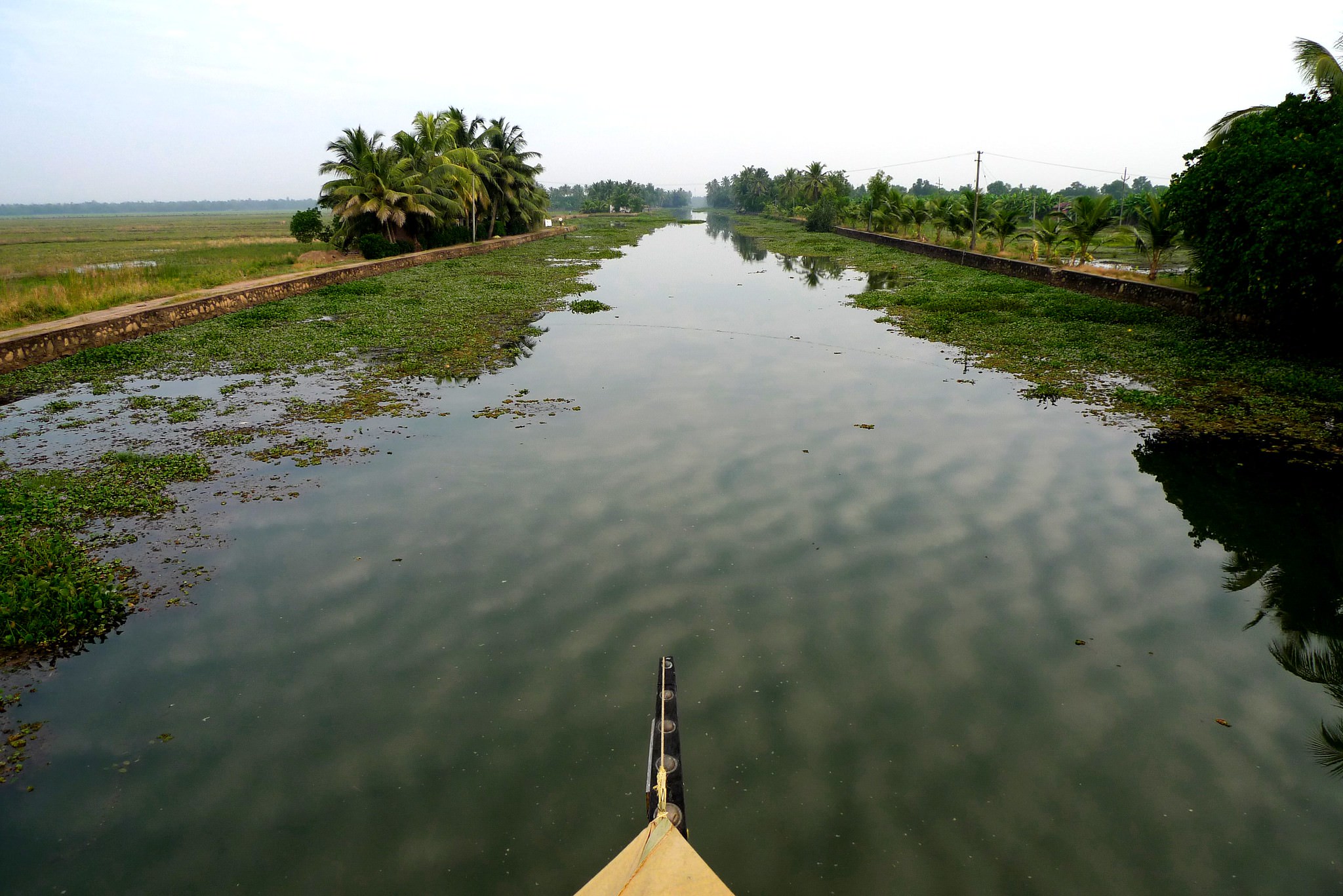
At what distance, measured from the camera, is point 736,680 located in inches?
181

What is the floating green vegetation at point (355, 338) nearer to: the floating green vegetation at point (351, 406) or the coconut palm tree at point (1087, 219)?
the floating green vegetation at point (351, 406)

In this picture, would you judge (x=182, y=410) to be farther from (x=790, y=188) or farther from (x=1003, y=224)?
(x=790, y=188)

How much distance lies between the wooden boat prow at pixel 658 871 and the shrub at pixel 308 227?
43110 mm

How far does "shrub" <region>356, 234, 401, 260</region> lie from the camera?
1133 inches

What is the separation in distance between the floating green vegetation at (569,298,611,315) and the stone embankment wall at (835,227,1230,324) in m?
14.3

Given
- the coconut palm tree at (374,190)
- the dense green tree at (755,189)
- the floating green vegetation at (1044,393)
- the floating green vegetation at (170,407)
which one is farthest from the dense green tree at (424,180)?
the dense green tree at (755,189)

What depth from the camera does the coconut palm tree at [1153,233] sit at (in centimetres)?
1828

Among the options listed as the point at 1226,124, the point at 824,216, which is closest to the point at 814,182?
the point at 824,216

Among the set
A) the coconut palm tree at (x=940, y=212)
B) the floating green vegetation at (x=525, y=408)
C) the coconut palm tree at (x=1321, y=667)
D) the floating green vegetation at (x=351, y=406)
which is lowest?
the coconut palm tree at (x=1321, y=667)

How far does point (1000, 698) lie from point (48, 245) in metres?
66.8

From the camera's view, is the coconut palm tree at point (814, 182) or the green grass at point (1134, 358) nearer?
the green grass at point (1134, 358)

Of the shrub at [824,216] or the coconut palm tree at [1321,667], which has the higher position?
the shrub at [824,216]

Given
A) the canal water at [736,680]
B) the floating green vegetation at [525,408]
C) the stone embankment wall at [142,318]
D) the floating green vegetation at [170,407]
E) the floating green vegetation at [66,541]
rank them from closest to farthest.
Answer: the canal water at [736,680], the floating green vegetation at [66,541], the floating green vegetation at [170,407], the floating green vegetation at [525,408], the stone embankment wall at [142,318]

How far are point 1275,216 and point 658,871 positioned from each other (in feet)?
50.9
